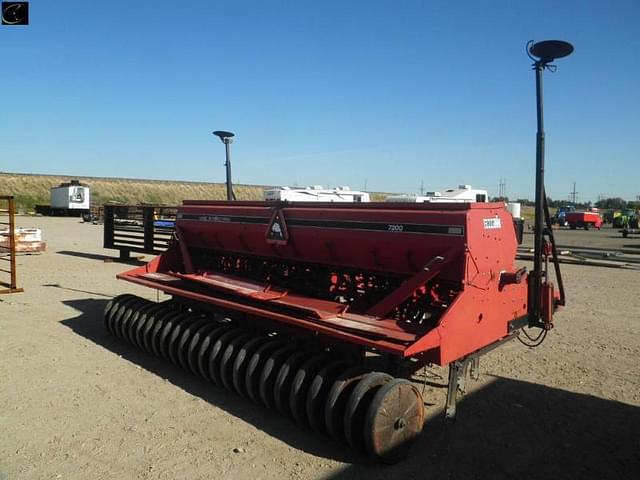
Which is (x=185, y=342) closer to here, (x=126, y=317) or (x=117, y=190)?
(x=126, y=317)

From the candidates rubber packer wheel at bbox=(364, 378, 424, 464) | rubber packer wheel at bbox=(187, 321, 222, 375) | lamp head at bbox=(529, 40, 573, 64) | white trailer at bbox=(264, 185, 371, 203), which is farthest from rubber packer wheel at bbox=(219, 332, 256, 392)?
white trailer at bbox=(264, 185, 371, 203)

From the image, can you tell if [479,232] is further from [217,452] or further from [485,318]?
[217,452]

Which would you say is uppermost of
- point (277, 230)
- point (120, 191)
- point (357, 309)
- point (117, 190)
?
point (117, 190)

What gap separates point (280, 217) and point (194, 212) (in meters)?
1.84

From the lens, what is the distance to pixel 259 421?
14.2 feet

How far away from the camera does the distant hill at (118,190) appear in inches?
2749

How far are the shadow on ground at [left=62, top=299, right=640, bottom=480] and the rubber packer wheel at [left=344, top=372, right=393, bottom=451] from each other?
18cm

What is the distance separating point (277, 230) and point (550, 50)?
9.96 feet

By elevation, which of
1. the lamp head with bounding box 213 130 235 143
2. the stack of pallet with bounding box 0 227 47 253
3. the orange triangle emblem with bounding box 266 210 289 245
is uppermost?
the lamp head with bounding box 213 130 235 143

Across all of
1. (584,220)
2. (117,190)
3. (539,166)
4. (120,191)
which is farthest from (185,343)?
(117,190)

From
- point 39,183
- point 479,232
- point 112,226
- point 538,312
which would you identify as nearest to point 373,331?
point 479,232

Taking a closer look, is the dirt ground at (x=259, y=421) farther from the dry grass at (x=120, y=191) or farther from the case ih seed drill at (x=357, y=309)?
the dry grass at (x=120, y=191)

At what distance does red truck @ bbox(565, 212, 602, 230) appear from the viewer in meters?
46.5

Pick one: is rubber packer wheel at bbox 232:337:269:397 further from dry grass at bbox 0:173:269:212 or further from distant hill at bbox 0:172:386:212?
dry grass at bbox 0:173:269:212
